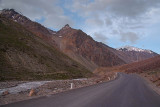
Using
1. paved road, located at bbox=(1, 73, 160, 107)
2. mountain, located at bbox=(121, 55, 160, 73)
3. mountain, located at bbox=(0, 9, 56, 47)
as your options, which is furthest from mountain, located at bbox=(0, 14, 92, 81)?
mountain, located at bbox=(0, 9, 56, 47)

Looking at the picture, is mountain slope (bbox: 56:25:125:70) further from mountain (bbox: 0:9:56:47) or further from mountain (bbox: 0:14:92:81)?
mountain (bbox: 0:14:92:81)

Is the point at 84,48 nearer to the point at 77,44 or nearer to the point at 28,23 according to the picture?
the point at 77,44

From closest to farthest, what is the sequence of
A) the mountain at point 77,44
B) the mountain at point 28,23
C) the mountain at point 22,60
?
the mountain at point 22,60 → the mountain at point 28,23 → the mountain at point 77,44

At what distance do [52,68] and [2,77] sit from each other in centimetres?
2025

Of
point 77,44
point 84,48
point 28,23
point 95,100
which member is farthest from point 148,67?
point 95,100

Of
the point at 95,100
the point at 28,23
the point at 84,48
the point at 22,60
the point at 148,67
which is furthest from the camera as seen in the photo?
the point at 84,48

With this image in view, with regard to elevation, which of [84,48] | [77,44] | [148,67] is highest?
[77,44]

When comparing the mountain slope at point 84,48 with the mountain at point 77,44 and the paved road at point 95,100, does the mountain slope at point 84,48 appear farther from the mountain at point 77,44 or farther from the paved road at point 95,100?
the paved road at point 95,100

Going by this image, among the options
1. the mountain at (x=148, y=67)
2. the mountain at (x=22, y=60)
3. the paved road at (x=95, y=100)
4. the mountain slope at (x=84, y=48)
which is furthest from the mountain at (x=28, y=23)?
the paved road at (x=95, y=100)

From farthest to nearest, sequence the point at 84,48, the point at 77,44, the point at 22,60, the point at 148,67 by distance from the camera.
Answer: the point at 84,48
the point at 77,44
the point at 148,67
the point at 22,60

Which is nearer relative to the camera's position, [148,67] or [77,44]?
[148,67]

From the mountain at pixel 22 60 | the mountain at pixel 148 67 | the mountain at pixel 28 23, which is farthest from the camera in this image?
the mountain at pixel 28 23

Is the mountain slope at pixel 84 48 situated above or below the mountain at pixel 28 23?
below

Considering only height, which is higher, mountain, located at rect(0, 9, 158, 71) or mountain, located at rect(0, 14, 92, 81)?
mountain, located at rect(0, 9, 158, 71)
